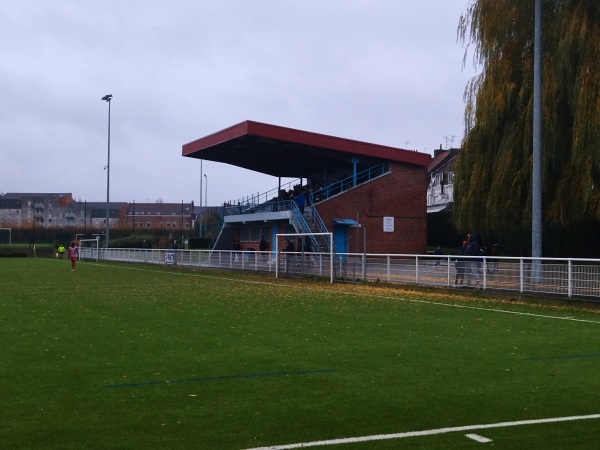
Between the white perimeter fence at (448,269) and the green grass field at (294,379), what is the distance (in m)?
3.22

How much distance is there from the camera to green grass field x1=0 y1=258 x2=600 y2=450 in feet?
21.0

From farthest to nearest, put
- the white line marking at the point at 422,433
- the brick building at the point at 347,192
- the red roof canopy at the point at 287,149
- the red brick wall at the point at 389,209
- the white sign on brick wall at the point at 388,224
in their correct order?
1. the white sign on brick wall at the point at 388,224
2. the red brick wall at the point at 389,209
3. the brick building at the point at 347,192
4. the red roof canopy at the point at 287,149
5. the white line marking at the point at 422,433

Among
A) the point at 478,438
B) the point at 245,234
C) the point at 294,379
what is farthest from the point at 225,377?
the point at 245,234

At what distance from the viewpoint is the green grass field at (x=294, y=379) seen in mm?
6414

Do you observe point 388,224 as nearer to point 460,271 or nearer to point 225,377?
point 460,271

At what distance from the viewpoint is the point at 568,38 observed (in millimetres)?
24938

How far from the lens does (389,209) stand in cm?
4631

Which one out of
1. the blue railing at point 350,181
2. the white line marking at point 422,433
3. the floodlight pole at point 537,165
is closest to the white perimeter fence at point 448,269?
the floodlight pole at point 537,165

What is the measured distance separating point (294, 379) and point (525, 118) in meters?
20.6

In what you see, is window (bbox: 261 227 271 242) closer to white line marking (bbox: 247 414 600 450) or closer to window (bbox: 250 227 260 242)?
window (bbox: 250 227 260 242)

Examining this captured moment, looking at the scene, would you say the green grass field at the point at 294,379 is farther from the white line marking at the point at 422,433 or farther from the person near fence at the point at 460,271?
the person near fence at the point at 460,271

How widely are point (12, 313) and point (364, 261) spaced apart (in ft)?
50.8

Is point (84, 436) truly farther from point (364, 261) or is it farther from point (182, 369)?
point (364, 261)

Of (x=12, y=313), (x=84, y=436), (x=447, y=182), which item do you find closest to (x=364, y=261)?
(x=12, y=313)
